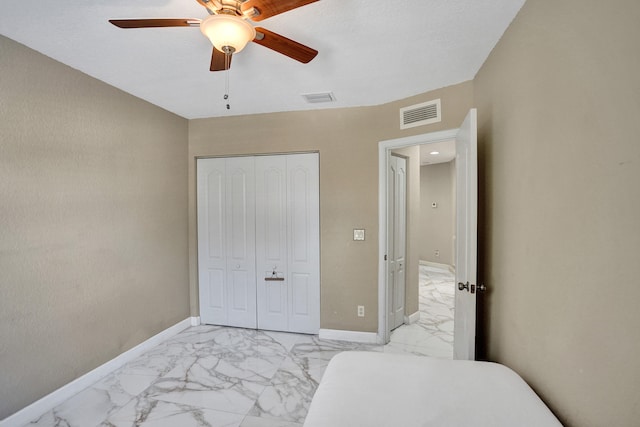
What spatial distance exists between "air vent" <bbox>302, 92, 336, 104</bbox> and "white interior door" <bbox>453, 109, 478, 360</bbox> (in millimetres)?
1259

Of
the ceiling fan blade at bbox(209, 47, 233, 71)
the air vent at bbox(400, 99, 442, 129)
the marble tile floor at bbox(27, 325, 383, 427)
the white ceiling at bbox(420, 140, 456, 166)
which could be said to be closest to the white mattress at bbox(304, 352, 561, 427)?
the marble tile floor at bbox(27, 325, 383, 427)

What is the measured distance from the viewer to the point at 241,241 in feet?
10.9

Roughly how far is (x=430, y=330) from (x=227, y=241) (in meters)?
2.65

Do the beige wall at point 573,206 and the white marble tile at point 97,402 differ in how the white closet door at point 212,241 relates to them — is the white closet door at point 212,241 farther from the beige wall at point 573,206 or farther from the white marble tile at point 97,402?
the beige wall at point 573,206

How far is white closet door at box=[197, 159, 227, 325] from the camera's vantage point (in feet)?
11.0

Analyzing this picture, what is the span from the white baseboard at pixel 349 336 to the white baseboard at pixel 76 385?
5.73 ft

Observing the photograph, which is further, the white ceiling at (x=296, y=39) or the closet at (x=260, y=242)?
the closet at (x=260, y=242)

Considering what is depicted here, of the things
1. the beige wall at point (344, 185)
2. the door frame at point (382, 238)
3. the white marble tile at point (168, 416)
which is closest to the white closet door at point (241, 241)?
the beige wall at point (344, 185)

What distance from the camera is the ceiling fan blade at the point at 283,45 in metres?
1.35

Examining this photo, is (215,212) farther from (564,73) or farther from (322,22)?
(564,73)

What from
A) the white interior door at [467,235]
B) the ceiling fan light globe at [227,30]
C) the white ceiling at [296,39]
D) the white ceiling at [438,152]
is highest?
the white ceiling at [438,152]

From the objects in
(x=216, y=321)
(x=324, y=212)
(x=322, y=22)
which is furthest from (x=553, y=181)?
(x=216, y=321)

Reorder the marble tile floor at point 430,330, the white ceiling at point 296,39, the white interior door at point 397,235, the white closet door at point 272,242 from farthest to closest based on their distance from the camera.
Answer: the white closet door at point 272,242
the white interior door at point 397,235
the marble tile floor at point 430,330
the white ceiling at point 296,39

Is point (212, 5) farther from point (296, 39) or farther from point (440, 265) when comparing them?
point (440, 265)
